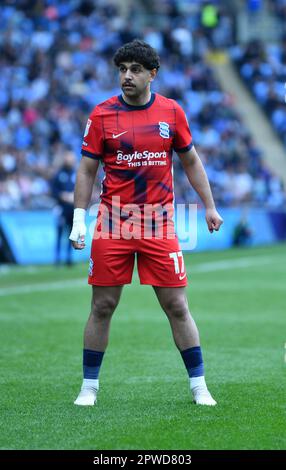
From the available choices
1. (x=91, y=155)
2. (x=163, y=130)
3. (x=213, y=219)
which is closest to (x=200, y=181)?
(x=213, y=219)

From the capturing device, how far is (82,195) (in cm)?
731

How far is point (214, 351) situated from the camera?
991 centimetres

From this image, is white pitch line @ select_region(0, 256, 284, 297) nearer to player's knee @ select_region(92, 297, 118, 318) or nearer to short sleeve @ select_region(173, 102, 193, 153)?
player's knee @ select_region(92, 297, 118, 318)

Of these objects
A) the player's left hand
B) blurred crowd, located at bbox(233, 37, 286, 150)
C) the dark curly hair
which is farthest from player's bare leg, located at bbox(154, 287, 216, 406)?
blurred crowd, located at bbox(233, 37, 286, 150)

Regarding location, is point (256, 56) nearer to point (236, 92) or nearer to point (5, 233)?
point (236, 92)

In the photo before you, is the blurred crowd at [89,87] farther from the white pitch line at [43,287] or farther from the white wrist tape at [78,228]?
the white wrist tape at [78,228]

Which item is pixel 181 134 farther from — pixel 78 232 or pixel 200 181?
pixel 78 232

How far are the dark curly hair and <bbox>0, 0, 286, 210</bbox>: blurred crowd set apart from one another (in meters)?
13.3

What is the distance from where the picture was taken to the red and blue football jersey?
23.4ft

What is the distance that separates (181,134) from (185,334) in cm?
134

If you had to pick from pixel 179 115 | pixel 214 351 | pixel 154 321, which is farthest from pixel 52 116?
pixel 179 115

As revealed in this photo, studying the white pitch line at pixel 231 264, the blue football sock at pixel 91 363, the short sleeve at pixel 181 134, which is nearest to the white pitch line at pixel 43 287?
the white pitch line at pixel 231 264

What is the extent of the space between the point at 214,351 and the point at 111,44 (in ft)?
67.8

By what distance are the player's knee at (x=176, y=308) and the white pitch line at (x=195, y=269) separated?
802 cm
